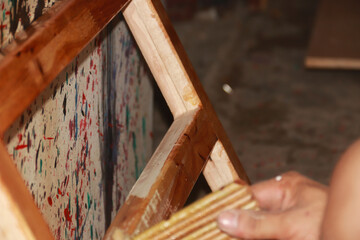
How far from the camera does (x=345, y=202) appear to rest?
60 cm

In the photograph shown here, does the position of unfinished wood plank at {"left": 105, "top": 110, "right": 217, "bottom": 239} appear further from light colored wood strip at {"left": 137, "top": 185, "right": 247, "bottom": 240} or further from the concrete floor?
the concrete floor

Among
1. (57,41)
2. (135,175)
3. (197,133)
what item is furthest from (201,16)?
(57,41)

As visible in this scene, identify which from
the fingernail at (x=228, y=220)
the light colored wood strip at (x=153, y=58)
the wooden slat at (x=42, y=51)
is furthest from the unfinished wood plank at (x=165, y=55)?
the fingernail at (x=228, y=220)

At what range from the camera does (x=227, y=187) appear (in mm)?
726

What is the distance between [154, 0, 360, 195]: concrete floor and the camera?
276cm

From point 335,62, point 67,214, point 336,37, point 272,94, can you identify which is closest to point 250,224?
point 67,214

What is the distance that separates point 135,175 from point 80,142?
581 mm

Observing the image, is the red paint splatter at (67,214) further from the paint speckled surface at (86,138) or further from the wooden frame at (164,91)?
the wooden frame at (164,91)

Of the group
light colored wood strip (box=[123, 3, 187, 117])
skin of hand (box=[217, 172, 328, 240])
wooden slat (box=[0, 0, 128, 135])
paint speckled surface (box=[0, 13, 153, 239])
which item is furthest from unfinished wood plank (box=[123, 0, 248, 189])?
skin of hand (box=[217, 172, 328, 240])

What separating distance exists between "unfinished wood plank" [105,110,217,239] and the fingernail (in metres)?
0.18

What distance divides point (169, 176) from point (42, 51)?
375 millimetres

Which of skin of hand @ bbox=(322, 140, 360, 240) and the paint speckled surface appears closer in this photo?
skin of hand @ bbox=(322, 140, 360, 240)

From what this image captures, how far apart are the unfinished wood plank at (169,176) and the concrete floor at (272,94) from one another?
3.64 ft

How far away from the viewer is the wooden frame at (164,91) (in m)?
0.61
